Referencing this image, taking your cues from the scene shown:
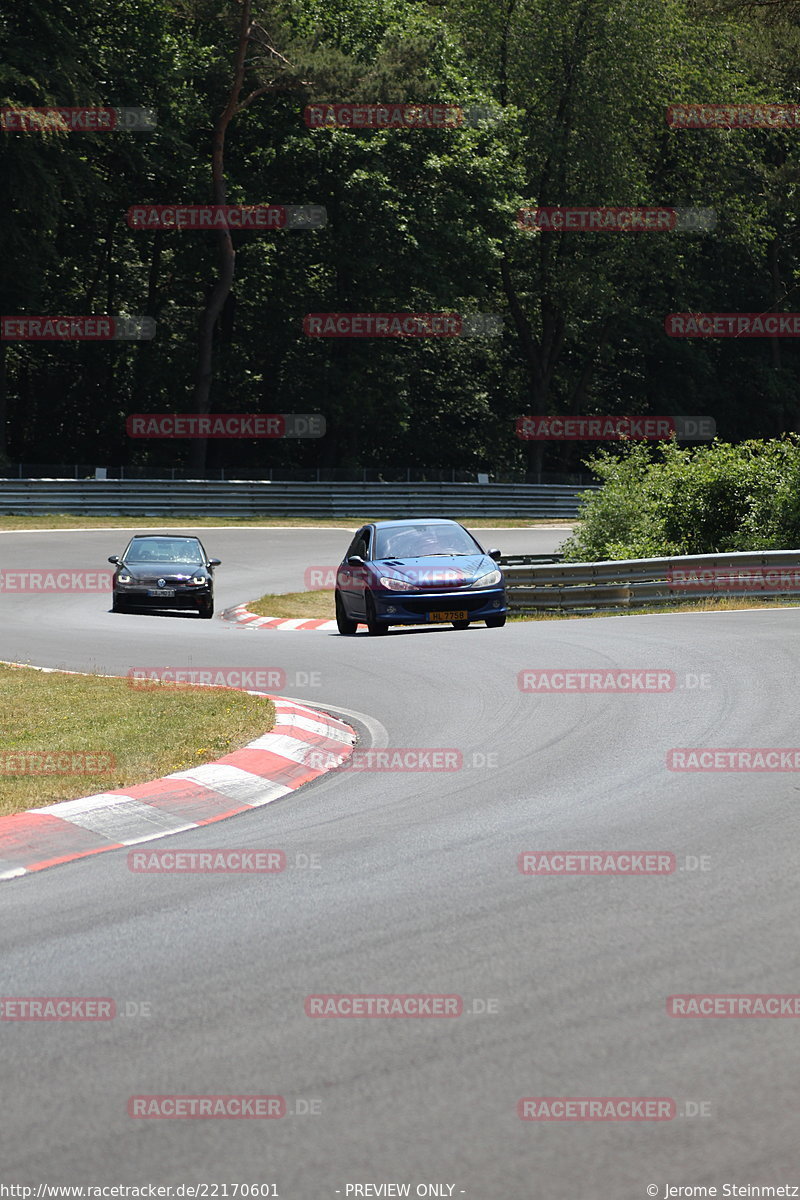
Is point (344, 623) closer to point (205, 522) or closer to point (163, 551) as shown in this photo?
point (163, 551)

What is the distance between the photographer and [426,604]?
19875 mm

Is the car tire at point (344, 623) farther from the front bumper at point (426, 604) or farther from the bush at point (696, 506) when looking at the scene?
the bush at point (696, 506)

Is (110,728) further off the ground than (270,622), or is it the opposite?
(110,728)

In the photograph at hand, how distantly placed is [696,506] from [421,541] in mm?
9840

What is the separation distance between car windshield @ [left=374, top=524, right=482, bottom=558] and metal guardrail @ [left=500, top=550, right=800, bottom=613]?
131 inches

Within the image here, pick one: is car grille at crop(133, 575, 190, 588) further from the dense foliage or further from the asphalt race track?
the dense foliage

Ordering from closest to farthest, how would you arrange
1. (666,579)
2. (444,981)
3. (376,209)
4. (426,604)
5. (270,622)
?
1. (444,981)
2. (426,604)
3. (666,579)
4. (270,622)
5. (376,209)

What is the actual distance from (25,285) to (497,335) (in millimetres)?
19929

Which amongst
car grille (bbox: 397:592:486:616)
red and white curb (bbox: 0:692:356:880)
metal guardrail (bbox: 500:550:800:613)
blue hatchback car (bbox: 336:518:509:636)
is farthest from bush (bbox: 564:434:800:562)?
red and white curb (bbox: 0:692:356:880)

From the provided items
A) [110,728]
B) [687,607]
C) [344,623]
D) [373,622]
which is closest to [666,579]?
[687,607]

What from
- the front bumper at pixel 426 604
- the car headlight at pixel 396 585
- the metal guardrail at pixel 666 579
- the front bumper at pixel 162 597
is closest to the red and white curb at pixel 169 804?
the front bumper at pixel 426 604

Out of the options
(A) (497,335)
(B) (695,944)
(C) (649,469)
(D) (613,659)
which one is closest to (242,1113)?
(B) (695,944)

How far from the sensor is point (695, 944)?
5566 mm

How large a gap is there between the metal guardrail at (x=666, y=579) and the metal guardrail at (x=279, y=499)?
2663cm
